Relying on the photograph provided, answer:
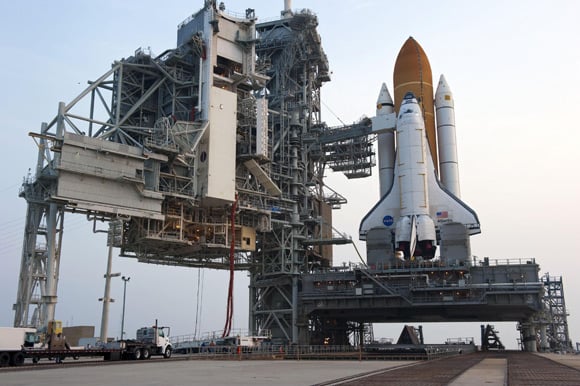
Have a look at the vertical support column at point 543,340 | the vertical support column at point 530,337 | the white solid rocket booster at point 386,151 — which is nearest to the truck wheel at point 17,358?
the white solid rocket booster at point 386,151

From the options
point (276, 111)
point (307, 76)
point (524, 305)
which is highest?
point (307, 76)

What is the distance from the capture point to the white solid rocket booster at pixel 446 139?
6562cm

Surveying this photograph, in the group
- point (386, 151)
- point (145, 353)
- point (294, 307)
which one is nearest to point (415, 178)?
point (386, 151)

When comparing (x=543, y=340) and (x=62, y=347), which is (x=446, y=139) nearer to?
(x=543, y=340)

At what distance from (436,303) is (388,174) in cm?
1673

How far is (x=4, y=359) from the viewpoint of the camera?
1208 inches

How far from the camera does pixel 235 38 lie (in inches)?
2219

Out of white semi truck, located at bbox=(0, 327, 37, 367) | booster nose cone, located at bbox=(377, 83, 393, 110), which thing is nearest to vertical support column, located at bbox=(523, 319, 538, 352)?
booster nose cone, located at bbox=(377, 83, 393, 110)

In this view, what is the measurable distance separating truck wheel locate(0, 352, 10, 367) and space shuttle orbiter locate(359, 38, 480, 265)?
38473 mm

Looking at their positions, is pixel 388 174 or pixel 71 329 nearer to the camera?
pixel 71 329

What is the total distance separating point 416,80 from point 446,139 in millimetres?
7691

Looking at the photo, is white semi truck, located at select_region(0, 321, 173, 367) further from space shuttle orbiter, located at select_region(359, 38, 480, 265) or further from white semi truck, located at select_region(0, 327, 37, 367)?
space shuttle orbiter, located at select_region(359, 38, 480, 265)

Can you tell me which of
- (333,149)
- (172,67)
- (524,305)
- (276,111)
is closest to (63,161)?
(172,67)

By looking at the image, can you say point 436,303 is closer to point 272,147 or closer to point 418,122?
point 418,122
